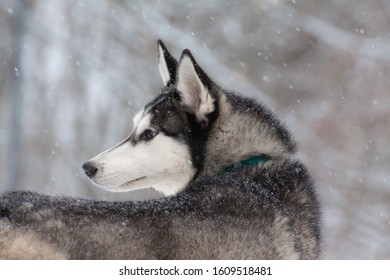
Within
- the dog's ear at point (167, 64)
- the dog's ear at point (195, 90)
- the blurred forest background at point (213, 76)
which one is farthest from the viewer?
the blurred forest background at point (213, 76)

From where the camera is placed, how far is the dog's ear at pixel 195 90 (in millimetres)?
3508

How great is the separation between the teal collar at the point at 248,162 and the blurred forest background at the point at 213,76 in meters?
4.64

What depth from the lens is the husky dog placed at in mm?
2508

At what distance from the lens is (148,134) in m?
3.72

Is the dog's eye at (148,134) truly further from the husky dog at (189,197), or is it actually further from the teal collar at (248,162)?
the teal collar at (248,162)

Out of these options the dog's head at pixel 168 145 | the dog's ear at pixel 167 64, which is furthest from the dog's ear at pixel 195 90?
the dog's ear at pixel 167 64

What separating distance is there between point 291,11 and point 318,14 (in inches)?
15.9

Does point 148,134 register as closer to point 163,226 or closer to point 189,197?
point 189,197

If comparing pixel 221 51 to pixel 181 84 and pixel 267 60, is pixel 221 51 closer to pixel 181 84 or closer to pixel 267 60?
pixel 267 60

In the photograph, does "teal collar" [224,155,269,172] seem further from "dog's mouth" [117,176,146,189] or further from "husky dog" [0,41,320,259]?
"dog's mouth" [117,176,146,189]

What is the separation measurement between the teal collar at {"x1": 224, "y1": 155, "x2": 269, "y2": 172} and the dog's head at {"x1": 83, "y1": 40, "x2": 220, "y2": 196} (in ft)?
0.58

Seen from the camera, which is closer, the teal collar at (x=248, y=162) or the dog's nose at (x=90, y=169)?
the teal collar at (x=248, y=162)

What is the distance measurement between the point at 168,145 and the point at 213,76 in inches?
222

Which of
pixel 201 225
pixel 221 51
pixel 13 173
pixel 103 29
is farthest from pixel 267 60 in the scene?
pixel 201 225
